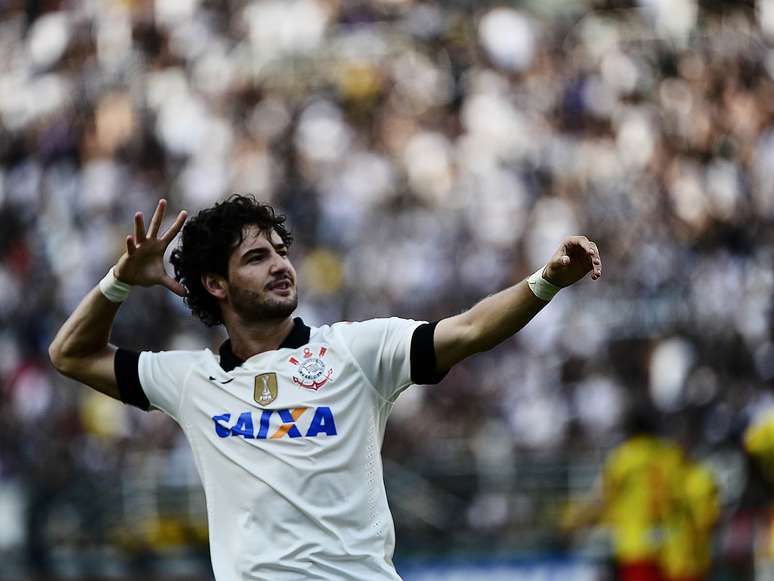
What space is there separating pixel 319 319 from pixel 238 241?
26.3 feet

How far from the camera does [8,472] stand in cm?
1280

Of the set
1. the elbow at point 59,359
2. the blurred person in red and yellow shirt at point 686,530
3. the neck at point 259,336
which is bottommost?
the blurred person in red and yellow shirt at point 686,530

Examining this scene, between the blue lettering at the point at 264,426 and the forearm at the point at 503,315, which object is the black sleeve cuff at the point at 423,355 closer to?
the forearm at the point at 503,315

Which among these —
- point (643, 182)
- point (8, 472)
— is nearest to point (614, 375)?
point (643, 182)

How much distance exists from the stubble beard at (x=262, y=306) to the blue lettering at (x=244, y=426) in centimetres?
33

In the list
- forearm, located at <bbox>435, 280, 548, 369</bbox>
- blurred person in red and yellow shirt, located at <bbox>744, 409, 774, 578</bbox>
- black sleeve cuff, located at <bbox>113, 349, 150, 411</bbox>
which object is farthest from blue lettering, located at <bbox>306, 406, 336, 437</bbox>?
blurred person in red and yellow shirt, located at <bbox>744, 409, 774, 578</bbox>

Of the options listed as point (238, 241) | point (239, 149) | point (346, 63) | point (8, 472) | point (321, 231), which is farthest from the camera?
point (346, 63)

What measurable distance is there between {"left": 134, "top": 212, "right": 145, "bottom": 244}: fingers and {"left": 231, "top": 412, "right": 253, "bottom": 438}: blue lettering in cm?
76

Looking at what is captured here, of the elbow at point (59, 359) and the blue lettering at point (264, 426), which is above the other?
the elbow at point (59, 359)

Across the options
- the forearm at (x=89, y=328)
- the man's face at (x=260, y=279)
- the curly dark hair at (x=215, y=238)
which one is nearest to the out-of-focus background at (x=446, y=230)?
the curly dark hair at (x=215, y=238)

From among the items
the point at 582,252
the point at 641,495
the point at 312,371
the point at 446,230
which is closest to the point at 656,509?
the point at 641,495

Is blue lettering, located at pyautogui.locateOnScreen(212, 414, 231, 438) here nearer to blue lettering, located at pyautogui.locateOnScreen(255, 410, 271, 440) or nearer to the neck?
blue lettering, located at pyautogui.locateOnScreen(255, 410, 271, 440)

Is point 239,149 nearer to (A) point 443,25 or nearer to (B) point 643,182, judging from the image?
(A) point 443,25

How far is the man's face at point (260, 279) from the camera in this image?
16.4 ft
